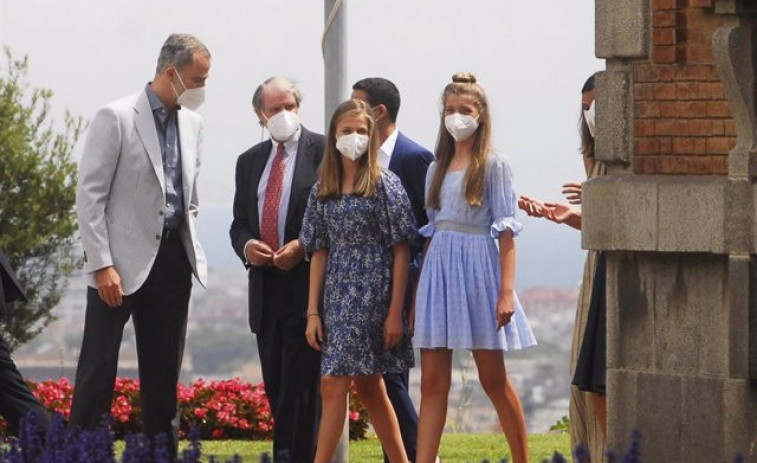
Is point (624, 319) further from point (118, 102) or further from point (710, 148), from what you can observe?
point (118, 102)

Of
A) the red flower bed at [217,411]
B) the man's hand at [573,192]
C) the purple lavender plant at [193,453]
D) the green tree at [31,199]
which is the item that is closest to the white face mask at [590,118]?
the man's hand at [573,192]

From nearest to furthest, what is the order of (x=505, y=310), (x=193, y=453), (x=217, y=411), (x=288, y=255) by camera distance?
(x=193, y=453), (x=505, y=310), (x=288, y=255), (x=217, y=411)

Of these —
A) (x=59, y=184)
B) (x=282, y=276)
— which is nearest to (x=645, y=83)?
(x=282, y=276)

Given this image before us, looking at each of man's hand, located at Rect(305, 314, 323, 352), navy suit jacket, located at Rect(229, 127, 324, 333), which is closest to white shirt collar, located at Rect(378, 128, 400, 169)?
navy suit jacket, located at Rect(229, 127, 324, 333)

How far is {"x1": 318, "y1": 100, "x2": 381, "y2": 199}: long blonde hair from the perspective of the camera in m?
10.4

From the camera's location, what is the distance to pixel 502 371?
10.6 m

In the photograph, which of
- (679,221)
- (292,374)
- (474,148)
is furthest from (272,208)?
(679,221)

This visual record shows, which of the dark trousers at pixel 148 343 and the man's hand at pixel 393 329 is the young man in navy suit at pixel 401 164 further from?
the dark trousers at pixel 148 343

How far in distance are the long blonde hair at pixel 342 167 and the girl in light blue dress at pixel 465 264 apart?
322 mm

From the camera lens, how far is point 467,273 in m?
10.4

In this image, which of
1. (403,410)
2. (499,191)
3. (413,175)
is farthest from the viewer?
(403,410)

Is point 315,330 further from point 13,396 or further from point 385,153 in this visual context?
point 13,396

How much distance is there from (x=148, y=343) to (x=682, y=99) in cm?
341

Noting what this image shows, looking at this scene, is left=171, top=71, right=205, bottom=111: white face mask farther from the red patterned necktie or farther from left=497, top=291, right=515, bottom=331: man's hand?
left=497, top=291, right=515, bottom=331: man's hand
